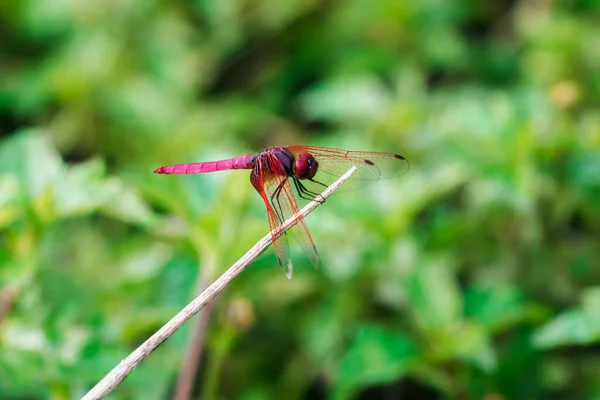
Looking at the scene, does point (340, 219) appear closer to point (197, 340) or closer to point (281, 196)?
point (281, 196)

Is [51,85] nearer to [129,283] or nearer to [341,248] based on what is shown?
[129,283]

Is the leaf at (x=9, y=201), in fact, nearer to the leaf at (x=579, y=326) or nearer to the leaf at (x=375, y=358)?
the leaf at (x=375, y=358)

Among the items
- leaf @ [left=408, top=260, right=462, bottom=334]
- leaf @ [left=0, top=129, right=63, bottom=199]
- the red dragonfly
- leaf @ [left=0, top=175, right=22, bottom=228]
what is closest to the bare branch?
the red dragonfly

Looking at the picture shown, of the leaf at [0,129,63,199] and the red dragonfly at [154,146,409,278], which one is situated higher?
the leaf at [0,129,63,199]

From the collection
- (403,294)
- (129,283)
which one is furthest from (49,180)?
(403,294)

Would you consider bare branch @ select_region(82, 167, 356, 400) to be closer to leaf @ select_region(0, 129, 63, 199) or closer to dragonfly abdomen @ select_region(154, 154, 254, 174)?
dragonfly abdomen @ select_region(154, 154, 254, 174)

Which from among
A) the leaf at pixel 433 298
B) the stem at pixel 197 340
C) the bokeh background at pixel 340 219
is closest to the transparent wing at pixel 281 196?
the bokeh background at pixel 340 219

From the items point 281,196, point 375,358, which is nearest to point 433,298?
point 375,358
